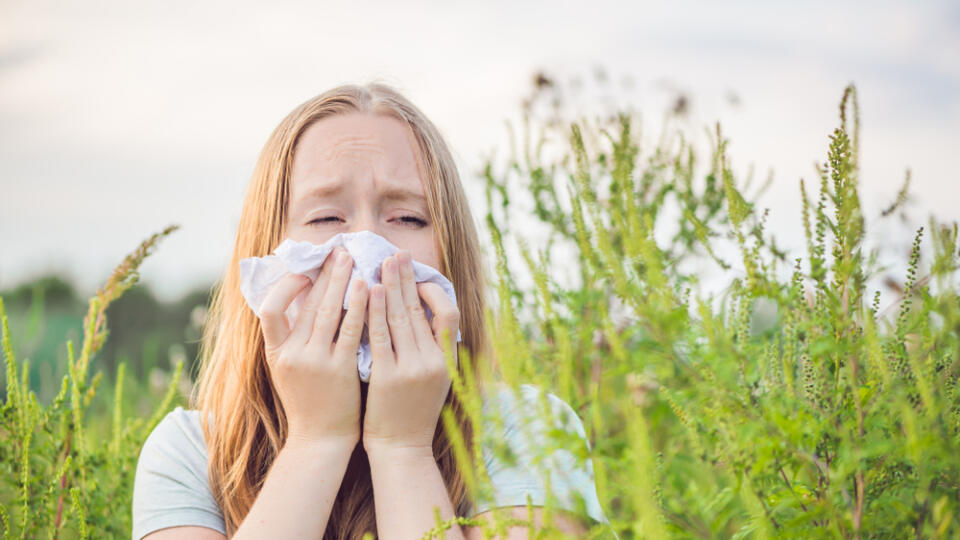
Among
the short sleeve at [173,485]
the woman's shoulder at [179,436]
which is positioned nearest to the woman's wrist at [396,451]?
the short sleeve at [173,485]

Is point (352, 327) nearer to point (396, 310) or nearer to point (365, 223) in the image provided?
point (396, 310)

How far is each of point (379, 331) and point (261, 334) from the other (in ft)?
1.65

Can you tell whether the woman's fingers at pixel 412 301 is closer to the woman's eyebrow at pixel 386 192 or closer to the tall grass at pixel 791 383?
the woman's eyebrow at pixel 386 192

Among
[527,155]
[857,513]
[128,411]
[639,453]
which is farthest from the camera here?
[128,411]

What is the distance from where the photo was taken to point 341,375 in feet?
5.51

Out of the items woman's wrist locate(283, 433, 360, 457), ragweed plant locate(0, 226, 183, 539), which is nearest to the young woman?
woman's wrist locate(283, 433, 360, 457)

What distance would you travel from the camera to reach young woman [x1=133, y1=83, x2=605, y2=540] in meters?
1.64

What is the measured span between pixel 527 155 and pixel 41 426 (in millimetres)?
1642

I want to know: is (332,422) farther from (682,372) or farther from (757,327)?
(757,327)

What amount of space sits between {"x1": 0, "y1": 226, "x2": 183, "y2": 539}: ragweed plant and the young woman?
0.25m

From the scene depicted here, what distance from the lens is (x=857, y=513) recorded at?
3.46ft

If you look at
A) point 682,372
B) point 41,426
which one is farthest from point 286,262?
point 682,372

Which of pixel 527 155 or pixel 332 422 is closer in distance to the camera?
pixel 332 422

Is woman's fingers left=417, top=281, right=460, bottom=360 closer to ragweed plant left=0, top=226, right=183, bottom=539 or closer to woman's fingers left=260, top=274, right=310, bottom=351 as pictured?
→ woman's fingers left=260, top=274, right=310, bottom=351
